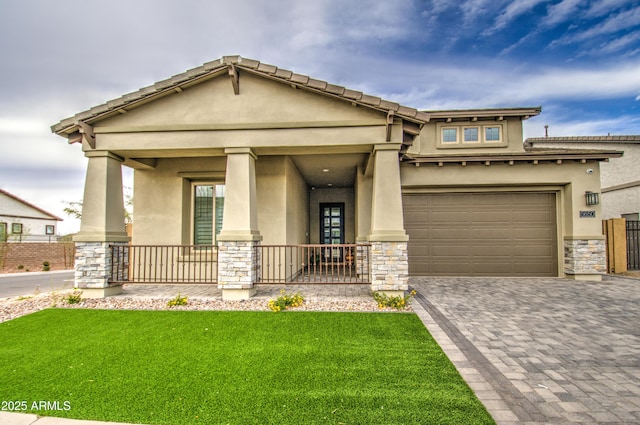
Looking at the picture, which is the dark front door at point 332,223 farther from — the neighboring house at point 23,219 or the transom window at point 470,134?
the neighboring house at point 23,219

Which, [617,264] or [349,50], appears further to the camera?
[349,50]

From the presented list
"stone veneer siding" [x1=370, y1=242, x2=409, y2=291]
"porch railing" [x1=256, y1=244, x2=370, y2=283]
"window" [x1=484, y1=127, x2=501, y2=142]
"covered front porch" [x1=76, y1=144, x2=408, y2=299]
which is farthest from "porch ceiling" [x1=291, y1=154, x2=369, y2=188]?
"window" [x1=484, y1=127, x2=501, y2=142]

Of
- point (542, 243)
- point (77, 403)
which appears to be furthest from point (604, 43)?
point (77, 403)

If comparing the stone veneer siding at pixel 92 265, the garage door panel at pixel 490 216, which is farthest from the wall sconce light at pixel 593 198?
the stone veneer siding at pixel 92 265

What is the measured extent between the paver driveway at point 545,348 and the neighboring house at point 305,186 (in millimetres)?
1673

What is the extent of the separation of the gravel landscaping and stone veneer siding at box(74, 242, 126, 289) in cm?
38

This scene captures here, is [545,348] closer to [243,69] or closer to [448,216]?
[448,216]

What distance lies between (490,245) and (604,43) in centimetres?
763

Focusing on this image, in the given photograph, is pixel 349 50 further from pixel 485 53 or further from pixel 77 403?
pixel 77 403

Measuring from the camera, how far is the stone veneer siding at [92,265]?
6832 millimetres

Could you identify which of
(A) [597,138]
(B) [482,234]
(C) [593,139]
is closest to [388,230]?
(B) [482,234]

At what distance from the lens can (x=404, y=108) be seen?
251 inches

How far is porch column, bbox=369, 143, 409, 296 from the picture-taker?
629 centimetres

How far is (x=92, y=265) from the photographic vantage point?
686 centimetres
